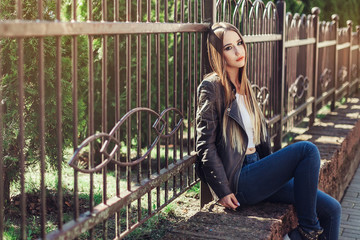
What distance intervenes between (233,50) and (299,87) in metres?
3.26

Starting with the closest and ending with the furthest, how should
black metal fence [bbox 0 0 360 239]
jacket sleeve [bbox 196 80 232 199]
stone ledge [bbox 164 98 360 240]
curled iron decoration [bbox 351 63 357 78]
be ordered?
1. black metal fence [bbox 0 0 360 239]
2. stone ledge [bbox 164 98 360 240]
3. jacket sleeve [bbox 196 80 232 199]
4. curled iron decoration [bbox 351 63 357 78]

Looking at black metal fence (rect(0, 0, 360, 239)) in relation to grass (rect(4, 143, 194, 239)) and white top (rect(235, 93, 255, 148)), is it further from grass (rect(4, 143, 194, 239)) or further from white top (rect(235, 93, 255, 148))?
white top (rect(235, 93, 255, 148))

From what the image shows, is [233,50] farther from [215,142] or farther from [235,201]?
[235,201]

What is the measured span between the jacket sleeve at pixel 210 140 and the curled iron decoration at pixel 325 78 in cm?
455

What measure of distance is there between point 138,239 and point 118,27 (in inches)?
62.7

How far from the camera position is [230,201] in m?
3.13

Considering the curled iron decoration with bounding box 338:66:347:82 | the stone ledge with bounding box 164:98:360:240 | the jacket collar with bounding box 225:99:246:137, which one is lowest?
the stone ledge with bounding box 164:98:360:240

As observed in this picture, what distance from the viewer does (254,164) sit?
3295 mm

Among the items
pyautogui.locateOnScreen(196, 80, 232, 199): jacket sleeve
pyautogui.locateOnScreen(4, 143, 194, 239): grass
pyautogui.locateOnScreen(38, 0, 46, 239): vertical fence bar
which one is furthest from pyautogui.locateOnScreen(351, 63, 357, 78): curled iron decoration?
pyautogui.locateOnScreen(38, 0, 46, 239): vertical fence bar

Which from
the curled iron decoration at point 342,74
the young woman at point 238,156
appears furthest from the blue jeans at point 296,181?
the curled iron decoration at point 342,74

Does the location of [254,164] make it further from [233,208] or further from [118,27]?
[118,27]

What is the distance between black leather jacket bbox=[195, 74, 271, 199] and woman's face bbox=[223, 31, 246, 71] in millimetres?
142

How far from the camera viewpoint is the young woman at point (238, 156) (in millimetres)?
3129

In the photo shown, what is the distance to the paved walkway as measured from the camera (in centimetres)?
426
